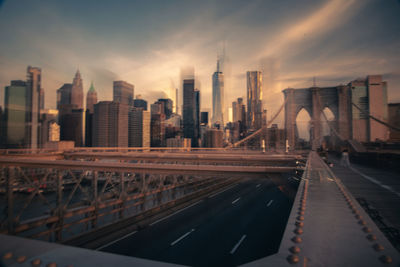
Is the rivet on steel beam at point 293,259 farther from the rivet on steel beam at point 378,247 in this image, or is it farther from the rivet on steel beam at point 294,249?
the rivet on steel beam at point 378,247

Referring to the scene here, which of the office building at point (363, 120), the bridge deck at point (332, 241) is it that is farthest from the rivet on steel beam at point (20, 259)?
the office building at point (363, 120)

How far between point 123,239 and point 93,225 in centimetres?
289

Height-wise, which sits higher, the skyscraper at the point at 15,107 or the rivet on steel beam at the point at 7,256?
the skyscraper at the point at 15,107

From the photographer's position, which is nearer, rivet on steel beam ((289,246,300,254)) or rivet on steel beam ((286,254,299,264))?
rivet on steel beam ((286,254,299,264))

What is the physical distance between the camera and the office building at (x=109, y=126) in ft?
542

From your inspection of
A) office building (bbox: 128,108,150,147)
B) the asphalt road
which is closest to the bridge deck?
the asphalt road

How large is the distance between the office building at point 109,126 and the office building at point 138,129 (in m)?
7.62

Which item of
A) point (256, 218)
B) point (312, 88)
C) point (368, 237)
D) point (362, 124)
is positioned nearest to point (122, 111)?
point (312, 88)

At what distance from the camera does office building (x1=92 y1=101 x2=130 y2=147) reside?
542ft

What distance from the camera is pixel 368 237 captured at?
2.85 m

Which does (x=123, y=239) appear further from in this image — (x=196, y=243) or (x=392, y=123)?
(x=392, y=123)

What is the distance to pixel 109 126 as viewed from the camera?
555 feet

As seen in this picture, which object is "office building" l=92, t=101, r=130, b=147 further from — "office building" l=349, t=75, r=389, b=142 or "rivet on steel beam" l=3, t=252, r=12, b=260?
"rivet on steel beam" l=3, t=252, r=12, b=260

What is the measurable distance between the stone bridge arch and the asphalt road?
50.4 metres
